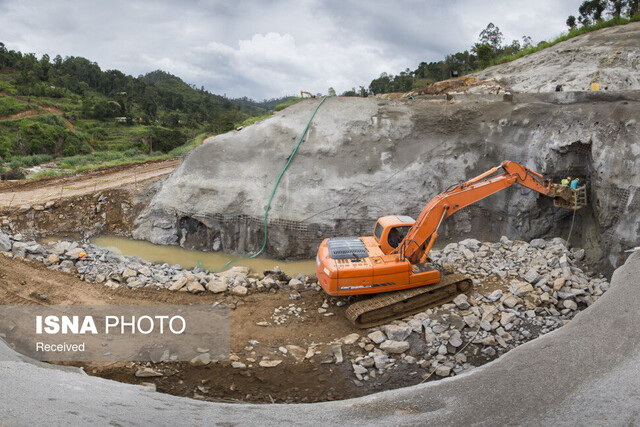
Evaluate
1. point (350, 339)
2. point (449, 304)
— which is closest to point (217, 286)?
point (350, 339)

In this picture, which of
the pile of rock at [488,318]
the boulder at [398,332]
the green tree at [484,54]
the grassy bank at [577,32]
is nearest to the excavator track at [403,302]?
the pile of rock at [488,318]

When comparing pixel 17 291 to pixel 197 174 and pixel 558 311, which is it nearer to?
pixel 197 174

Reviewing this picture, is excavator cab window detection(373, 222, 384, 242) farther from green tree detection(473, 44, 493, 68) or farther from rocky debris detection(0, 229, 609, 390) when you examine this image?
green tree detection(473, 44, 493, 68)

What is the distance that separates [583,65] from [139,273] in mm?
18819

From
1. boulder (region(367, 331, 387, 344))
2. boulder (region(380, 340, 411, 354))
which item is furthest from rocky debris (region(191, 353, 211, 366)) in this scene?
boulder (region(380, 340, 411, 354))

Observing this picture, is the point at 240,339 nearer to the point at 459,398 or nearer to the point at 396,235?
the point at 396,235

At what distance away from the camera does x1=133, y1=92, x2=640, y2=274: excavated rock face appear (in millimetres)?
12797

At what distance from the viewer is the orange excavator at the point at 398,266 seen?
882 cm

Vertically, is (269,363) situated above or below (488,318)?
below

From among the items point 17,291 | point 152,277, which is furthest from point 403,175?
point 17,291

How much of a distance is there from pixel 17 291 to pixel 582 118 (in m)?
15.6

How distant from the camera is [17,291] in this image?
9.90m

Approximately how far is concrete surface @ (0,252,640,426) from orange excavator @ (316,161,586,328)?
118 inches

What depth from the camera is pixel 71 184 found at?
17359mm
